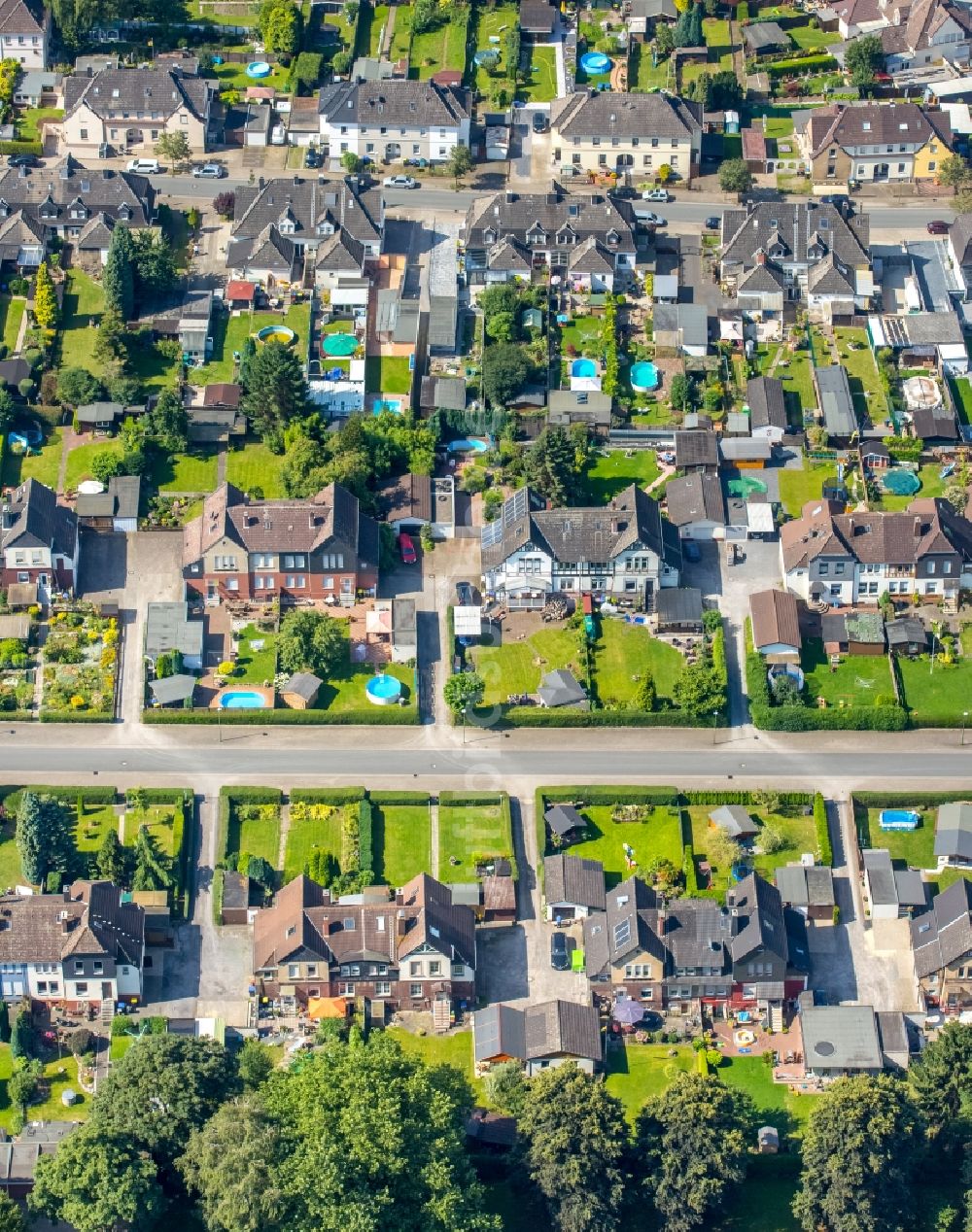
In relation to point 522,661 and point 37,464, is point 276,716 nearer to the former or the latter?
point 522,661

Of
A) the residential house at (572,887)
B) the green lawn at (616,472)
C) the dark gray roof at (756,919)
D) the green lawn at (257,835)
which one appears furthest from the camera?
the green lawn at (616,472)

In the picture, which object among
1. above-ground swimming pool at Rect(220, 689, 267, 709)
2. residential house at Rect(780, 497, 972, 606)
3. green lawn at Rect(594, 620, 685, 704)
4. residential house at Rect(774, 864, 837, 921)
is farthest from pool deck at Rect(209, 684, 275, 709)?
residential house at Rect(780, 497, 972, 606)

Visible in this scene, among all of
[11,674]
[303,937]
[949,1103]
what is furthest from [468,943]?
[11,674]

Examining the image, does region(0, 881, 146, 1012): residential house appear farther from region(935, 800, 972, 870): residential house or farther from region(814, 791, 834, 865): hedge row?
region(935, 800, 972, 870): residential house

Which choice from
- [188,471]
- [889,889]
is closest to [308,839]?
[889,889]

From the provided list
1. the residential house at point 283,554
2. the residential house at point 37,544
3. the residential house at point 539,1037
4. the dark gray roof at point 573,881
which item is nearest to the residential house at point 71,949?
the residential house at point 539,1037

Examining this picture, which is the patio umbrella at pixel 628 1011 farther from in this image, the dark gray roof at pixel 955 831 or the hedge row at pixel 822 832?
the dark gray roof at pixel 955 831
